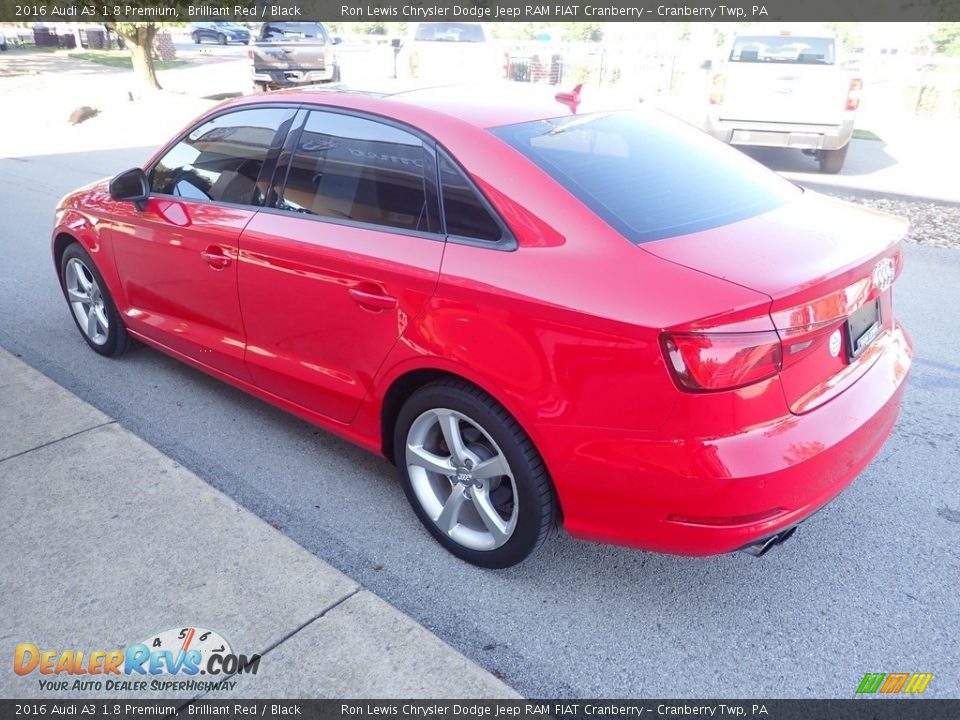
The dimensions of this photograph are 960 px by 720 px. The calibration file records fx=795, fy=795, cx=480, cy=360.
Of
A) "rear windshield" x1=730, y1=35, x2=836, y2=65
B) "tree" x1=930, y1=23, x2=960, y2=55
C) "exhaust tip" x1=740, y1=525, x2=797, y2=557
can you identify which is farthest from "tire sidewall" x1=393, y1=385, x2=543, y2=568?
"tree" x1=930, y1=23, x2=960, y2=55

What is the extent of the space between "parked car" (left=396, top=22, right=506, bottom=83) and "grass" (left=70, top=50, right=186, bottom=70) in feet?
48.3

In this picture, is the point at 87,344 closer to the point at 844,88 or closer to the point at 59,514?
the point at 59,514

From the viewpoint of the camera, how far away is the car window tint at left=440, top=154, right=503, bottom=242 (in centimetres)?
270

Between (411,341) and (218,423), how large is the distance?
1.70 m

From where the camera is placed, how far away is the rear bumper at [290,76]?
61.0 feet

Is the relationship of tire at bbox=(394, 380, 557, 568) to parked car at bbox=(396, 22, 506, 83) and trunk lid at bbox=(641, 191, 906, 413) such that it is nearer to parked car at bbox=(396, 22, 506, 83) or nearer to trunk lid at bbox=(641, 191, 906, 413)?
trunk lid at bbox=(641, 191, 906, 413)

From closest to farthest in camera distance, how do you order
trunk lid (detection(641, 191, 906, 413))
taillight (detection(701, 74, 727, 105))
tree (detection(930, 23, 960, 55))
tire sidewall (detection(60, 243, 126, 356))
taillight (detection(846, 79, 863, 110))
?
trunk lid (detection(641, 191, 906, 413)) → tire sidewall (detection(60, 243, 126, 356)) → taillight (detection(846, 79, 863, 110)) → taillight (detection(701, 74, 727, 105)) → tree (detection(930, 23, 960, 55))

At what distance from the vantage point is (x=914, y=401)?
4223 mm

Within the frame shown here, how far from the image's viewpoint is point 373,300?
292 centimetres

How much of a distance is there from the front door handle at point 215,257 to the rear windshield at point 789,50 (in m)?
9.45

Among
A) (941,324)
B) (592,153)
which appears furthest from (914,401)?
(592,153)

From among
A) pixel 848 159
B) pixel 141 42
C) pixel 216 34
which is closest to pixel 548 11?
pixel 141 42

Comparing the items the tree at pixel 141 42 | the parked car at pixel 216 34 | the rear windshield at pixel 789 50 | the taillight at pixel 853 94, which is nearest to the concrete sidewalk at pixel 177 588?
the taillight at pixel 853 94

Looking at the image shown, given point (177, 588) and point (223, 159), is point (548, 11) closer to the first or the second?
point (223, 159)
